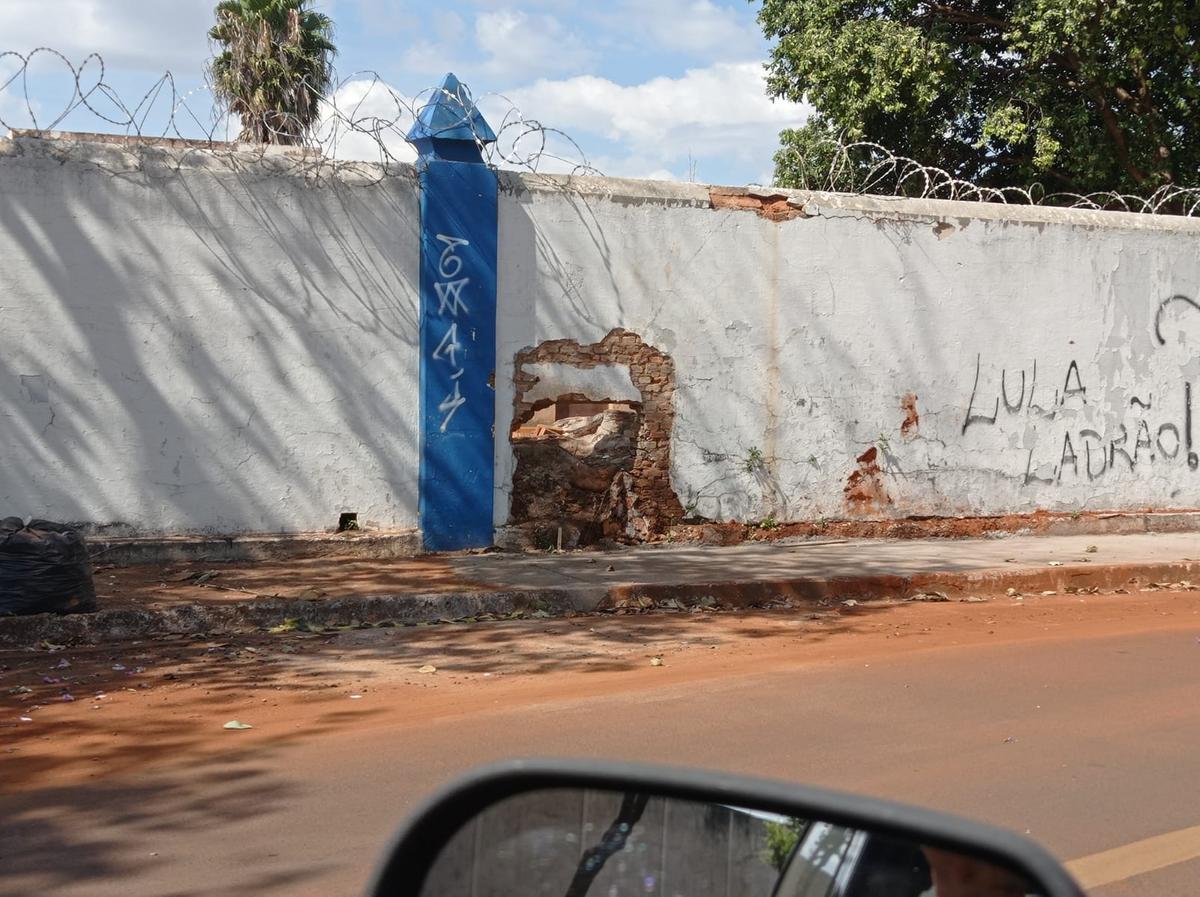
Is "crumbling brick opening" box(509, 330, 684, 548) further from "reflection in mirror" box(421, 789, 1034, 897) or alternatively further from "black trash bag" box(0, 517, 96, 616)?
"reflection in mirror" box(421, 789, 1034, 897)

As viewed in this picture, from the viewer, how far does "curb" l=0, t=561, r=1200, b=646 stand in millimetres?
8156

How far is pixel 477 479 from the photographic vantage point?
11.2 metres

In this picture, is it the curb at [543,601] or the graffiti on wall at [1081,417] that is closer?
the curb at [543,601]

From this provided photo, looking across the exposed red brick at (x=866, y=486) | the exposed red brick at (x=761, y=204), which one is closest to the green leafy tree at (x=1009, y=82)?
the exposed red brick at (x=761, y=204)

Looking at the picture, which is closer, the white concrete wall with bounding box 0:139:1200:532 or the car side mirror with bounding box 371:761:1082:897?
the car side mirror with bounding box 371:761:1082:897

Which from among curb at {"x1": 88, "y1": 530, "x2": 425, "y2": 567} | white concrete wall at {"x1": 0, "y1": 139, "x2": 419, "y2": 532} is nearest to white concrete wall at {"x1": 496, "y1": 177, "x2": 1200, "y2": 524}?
curb at {"x1": 88, "y1": 530, "x2": 425, "y2": 567}

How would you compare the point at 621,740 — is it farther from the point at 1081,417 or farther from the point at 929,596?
the point at 1081,417

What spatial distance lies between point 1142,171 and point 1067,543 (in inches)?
322

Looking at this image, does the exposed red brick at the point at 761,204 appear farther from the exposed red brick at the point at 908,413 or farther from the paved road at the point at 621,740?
the paved road at the point at 621,740

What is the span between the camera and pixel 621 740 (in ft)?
18.6

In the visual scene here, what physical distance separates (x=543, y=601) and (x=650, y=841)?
766 centimetres

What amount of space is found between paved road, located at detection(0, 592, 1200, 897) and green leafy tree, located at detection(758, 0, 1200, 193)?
10.1 m

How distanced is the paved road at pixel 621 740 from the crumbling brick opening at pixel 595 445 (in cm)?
292

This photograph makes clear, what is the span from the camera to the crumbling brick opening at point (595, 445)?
11445mm
